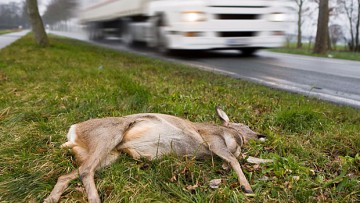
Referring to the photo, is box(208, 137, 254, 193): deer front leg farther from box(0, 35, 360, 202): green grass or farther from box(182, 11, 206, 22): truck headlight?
box(182, 11, 206, 22): truck headlight

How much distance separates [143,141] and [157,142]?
0.11 meters

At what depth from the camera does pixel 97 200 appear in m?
2.10

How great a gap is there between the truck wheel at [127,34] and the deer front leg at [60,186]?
12604mm

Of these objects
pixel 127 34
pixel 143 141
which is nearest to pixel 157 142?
pixel 143 141

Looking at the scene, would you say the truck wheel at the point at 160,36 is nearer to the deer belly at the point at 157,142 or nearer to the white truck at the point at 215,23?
the white truck at the point at 215,23

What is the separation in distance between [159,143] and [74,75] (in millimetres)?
4279

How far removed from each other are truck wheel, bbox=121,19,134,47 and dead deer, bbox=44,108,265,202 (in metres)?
12.2

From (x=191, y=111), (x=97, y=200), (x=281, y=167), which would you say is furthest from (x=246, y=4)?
(x=97, y=200)

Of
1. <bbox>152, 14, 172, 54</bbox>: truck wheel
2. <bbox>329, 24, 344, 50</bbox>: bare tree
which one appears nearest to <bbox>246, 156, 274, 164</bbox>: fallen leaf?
<bbox>152, 14, 172, 54</bbox>: truck wheel

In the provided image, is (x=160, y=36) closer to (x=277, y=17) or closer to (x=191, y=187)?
(x=277, y=17)

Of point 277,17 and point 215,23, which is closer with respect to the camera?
point 215,23

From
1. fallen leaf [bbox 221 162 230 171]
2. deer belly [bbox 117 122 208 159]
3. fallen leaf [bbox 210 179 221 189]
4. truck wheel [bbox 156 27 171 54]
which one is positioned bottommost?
fallen leaf [bbox 210 179 221 189]

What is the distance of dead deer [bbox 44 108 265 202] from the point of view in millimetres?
2416

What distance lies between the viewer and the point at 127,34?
15.1m
